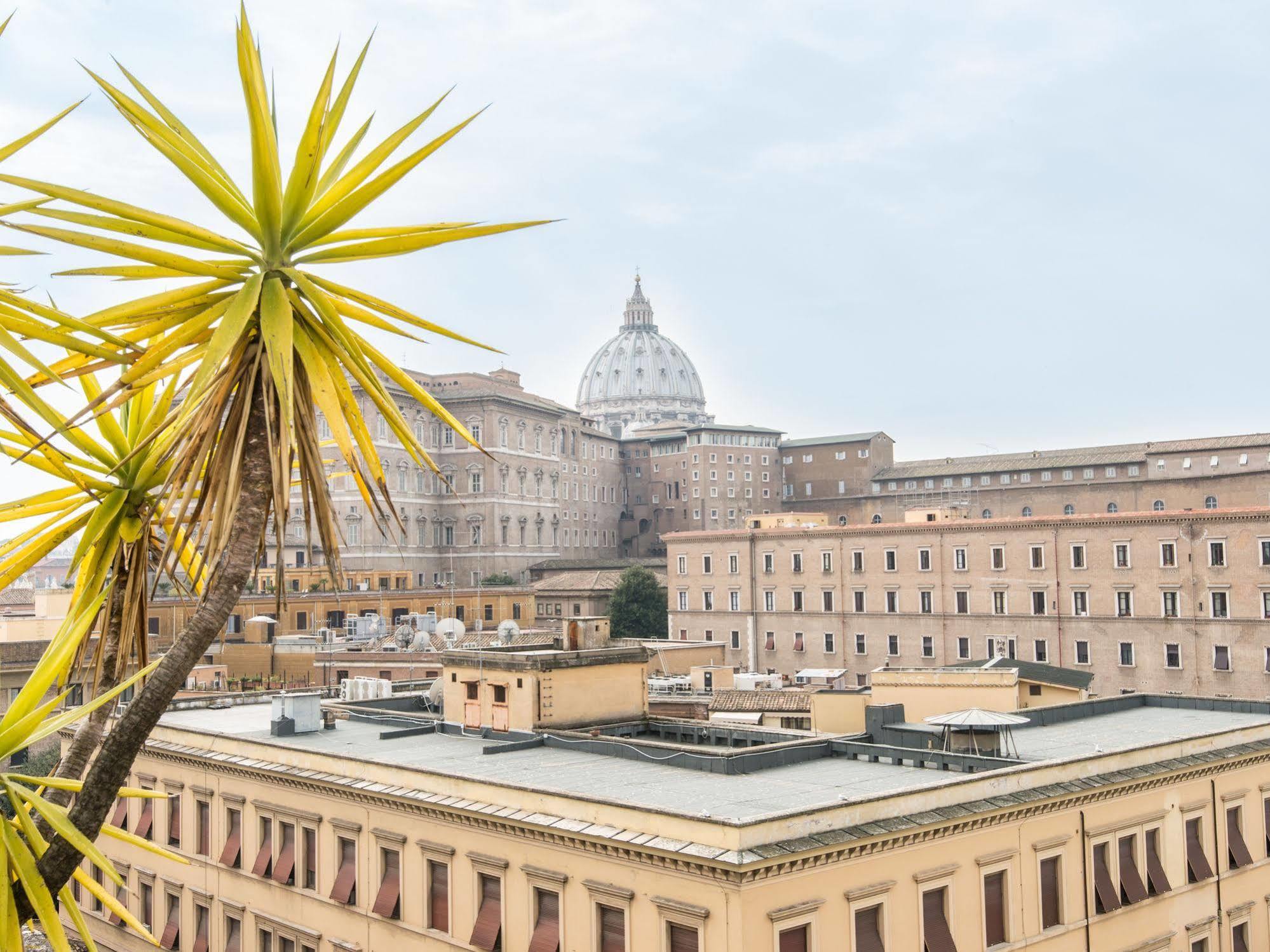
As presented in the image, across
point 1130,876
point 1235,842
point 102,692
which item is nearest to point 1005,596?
point 1235,842

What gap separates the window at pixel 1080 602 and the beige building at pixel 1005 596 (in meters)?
0.07

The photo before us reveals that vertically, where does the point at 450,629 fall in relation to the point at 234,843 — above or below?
above

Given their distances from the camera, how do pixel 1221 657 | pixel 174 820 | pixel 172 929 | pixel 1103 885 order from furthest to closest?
1. pixel 1221 657
2. pixel 174 820
3. pixel 172 929
4. pixel 1103 885

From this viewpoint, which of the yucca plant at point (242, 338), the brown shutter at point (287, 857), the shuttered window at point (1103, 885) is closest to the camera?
the yucca plant at point (242, 338)

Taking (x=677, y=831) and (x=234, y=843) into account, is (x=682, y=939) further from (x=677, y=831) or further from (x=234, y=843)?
(x=234, y=843)

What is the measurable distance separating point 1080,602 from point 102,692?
6222 cm

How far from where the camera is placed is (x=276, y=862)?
2598 centimetres

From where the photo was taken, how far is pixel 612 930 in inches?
738

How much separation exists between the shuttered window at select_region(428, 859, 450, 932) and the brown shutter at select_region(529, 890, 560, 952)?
8.47 ft

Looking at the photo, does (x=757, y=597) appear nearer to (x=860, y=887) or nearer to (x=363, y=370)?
(x=860, y=887)

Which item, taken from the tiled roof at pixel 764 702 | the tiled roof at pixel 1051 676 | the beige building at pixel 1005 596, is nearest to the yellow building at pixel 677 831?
the tiled roof at pixel 1051 676

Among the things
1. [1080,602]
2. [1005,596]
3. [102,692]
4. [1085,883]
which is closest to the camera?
[102,692]

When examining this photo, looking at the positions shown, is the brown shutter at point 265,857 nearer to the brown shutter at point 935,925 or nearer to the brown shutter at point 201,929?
the brown shutter at point 201,929

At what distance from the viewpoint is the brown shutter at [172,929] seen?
29.2 m
